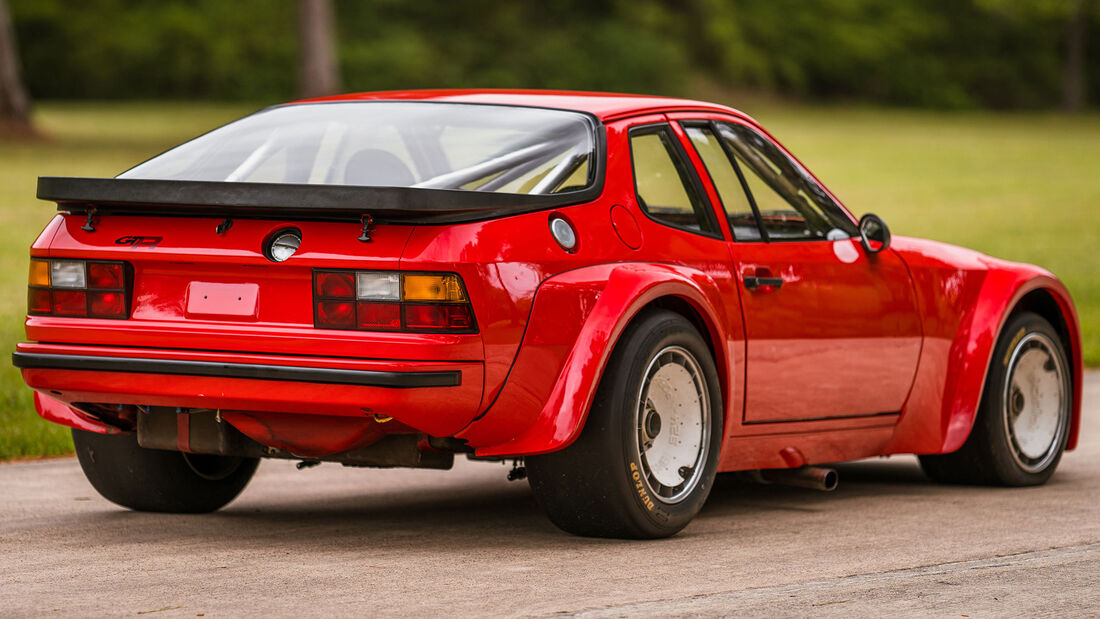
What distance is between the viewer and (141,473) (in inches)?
256

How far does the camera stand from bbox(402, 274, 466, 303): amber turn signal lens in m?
5.27

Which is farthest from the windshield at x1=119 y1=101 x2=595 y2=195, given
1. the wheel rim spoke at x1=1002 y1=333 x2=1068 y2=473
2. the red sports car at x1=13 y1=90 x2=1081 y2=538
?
the wheel rim spoke at x1=1002 y1=333 x2=1068 y2=473

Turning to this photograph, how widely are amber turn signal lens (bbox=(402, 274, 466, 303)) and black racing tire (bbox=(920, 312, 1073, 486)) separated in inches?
121

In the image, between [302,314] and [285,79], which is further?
[285,79]

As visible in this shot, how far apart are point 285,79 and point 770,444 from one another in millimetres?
54171

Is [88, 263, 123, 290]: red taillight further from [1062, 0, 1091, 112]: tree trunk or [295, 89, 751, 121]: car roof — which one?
[1062, 0, 1091, 112]: tree trunk

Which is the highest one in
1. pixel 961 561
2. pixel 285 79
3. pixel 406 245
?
pixel 285 79

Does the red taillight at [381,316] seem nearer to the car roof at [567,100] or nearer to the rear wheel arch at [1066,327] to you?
the car roof at [567,100]

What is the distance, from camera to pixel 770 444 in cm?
660

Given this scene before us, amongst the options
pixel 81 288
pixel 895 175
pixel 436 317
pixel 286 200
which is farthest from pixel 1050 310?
pixel 895 175

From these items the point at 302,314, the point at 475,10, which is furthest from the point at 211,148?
the point at 475,10

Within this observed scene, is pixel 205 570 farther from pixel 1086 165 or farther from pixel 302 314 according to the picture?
pixel 1086 165

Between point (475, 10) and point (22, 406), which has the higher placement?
point (475, 10)

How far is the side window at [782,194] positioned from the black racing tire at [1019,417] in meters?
0.99
